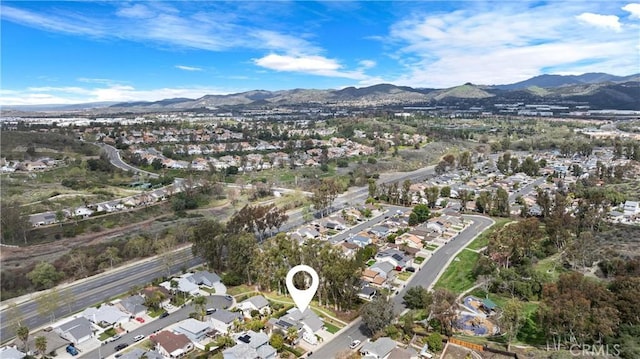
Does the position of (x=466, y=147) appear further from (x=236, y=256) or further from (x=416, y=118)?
(x=236, y=256)

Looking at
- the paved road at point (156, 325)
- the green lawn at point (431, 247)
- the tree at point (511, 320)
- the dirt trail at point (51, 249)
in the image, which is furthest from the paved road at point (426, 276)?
the dirt trail at point (51, 249)

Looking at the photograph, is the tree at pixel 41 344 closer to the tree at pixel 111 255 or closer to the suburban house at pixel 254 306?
the suburban house at pixel 254 306

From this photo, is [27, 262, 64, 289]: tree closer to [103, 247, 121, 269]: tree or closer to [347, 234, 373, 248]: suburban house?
[103, 247, 121, 269]: tree

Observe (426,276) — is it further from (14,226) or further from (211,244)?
(14,226)

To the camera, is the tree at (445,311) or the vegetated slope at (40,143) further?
the vegetated slope at (40,143)

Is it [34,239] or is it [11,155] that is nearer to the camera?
[34,239]

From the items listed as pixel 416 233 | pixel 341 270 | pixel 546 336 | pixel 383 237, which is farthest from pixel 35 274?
pixel 546 336
